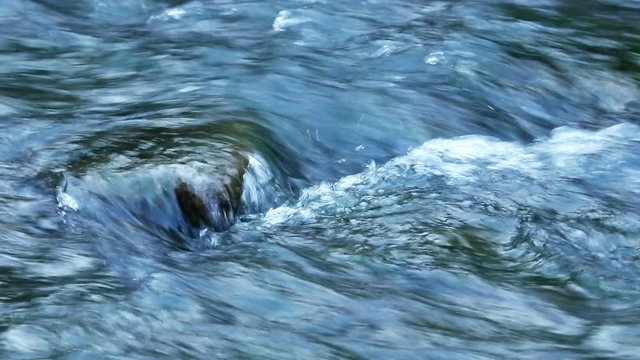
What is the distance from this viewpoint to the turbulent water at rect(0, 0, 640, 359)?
4.59 meters

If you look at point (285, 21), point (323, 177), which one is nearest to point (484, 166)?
point (323, 177)

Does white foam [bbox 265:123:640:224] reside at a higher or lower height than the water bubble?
lower

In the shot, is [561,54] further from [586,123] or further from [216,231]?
[216,231]

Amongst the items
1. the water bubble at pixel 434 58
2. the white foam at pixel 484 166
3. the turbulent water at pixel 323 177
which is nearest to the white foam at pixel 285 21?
the turbulent water at pixel 323 177

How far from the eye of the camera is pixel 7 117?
661 cm

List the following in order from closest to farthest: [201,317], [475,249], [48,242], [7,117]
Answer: [201,317] < [48,242] < [475,249] < [7,117]

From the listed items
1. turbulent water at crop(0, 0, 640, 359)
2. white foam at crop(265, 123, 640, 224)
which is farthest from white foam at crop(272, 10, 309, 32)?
white foam at crop(265, 123, 640, 224)

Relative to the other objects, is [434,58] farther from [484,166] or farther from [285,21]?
[484,166]

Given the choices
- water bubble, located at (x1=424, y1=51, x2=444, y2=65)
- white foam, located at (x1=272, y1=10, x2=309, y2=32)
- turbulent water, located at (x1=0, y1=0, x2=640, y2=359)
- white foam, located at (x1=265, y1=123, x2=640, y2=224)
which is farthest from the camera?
white foam, located at (x1=272, y1=10, x2=309, y2=32)

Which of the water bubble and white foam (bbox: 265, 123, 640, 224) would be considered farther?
the water bubble

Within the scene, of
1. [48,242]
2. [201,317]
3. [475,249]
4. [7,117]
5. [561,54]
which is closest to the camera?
[201,317]

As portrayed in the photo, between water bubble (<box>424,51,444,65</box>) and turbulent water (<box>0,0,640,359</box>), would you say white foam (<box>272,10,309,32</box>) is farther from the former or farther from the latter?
water bubble (<box>424,51,444,65</box>)

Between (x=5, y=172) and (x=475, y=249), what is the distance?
73.3 inches

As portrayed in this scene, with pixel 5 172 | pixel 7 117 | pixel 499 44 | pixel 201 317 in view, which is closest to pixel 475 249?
Answer: pixel 201 317
